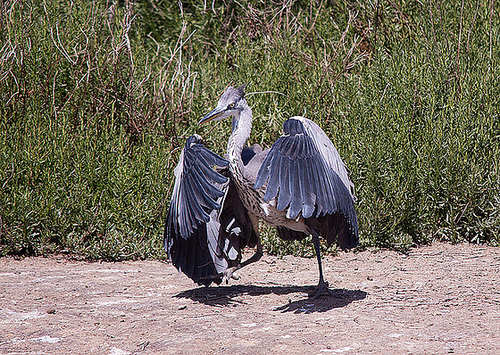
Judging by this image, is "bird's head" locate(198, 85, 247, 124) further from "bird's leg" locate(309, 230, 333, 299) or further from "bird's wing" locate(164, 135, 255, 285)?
"bird's leg" locate(309, 230, 333, 299)

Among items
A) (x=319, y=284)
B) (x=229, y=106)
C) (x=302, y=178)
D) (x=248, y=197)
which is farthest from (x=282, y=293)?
(x=229, y=106)

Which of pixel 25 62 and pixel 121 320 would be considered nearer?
pixel 121 320

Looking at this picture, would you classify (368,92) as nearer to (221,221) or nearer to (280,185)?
(221,221)

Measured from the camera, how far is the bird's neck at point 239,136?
439 cm

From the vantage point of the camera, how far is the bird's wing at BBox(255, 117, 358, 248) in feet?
12.6

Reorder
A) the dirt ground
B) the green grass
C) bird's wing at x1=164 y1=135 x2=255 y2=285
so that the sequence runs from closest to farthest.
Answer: the dirt ground → bird's wing at x1=164 y1=135 x2=255 y2=285 → the green grass

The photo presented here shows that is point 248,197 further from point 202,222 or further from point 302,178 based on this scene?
point 302,178

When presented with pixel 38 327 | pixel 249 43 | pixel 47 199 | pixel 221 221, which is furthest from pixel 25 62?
pixel 38 327

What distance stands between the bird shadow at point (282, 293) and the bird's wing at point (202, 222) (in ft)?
0.46

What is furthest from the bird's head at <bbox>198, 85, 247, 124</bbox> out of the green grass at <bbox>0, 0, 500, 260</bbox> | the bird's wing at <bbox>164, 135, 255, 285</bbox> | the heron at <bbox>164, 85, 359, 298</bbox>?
the green grass at <bbox>0, 0, 500, 260</bbox>

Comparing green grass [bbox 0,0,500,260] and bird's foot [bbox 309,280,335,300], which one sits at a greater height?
green grass [bbox 0,0,500,260]

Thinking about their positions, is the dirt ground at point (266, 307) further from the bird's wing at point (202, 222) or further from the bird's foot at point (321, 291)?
the bird's wing at point (202, 222)

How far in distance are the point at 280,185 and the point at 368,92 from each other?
3.36 metres

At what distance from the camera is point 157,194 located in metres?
6.15
